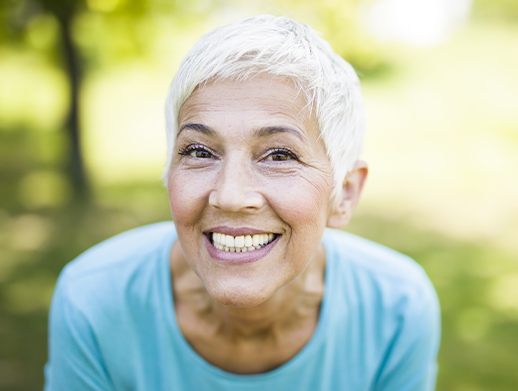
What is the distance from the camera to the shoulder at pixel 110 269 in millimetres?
2100

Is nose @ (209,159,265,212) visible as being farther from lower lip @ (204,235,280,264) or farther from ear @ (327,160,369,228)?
ear @ (327,160,369,228)

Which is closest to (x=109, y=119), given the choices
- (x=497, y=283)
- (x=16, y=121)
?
(x=16, y=121)

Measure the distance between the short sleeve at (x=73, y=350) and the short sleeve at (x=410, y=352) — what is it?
0.90 metres

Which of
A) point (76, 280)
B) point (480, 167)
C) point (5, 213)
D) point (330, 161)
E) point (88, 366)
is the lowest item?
point (88, 366)

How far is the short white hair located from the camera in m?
1.72

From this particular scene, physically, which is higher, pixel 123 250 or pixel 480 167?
pixel 480 167

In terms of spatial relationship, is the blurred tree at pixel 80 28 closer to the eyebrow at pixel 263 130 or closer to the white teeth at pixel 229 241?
the eyebrow at pixel 263 130

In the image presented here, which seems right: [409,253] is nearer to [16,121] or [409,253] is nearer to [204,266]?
[204,266]

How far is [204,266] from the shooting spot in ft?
5.94

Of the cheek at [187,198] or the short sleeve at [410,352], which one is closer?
the cheek at [187,198]

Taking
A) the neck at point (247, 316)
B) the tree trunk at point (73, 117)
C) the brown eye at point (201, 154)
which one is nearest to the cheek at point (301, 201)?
the brown eye at point (201, 154)

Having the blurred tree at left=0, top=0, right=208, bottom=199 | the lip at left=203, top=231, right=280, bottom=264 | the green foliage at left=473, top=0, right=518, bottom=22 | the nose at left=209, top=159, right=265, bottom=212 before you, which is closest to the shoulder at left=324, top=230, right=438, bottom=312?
the lip at left=203, top=231, right=280, bottom=264

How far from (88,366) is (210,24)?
4.67 m

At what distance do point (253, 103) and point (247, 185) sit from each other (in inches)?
8.2
